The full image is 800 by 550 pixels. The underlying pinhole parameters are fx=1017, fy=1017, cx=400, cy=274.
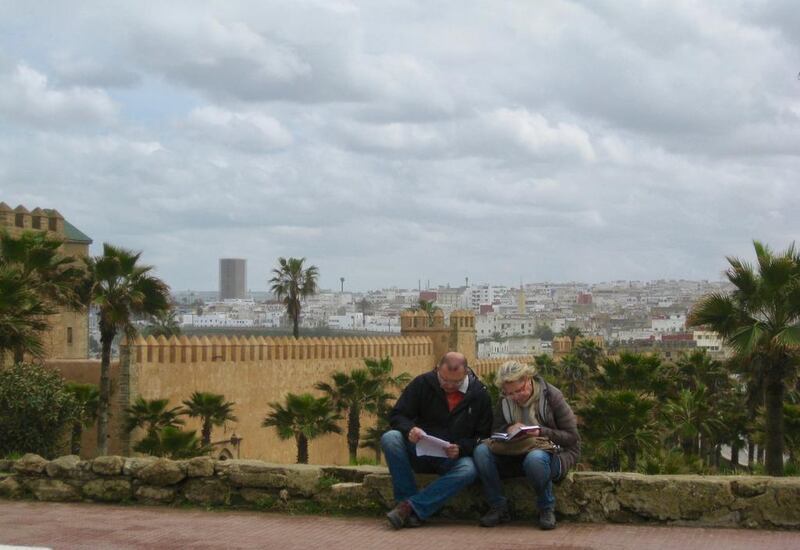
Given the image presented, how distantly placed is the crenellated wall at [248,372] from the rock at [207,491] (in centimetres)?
1461

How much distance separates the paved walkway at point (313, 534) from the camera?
19.2 ft

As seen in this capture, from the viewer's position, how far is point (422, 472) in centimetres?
677

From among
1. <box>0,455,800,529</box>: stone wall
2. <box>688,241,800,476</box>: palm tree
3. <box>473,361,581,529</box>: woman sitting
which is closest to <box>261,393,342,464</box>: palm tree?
<box>688,241,800,476</box>: palm tree

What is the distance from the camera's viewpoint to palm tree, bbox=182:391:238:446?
21.9 metres

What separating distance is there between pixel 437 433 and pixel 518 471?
23.2 inches

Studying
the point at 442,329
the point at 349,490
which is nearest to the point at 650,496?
the point at 349,490

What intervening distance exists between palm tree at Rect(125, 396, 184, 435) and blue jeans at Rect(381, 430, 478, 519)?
15.2 metres

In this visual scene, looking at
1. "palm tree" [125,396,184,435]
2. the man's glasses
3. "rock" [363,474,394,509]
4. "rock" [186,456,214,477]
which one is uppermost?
the man's glasses

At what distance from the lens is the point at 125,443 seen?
21.2 meters

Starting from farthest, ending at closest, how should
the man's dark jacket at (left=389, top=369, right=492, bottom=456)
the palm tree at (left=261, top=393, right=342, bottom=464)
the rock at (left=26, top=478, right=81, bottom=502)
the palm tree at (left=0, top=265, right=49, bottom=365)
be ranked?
the palm tree at (left=261, top=393, right=342, bottom=464)
the palm tree at (left=0, top=265, right=49, bottom=365)
the rock at (left=26, top=478, right=81, bottom=502)
the man's dark jacket at (left=389, top=369, right=492, bottom=456)

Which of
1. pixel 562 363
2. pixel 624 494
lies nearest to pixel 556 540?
pixel 624 494

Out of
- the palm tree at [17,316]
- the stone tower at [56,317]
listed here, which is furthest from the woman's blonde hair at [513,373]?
the stone tower at [56,317]

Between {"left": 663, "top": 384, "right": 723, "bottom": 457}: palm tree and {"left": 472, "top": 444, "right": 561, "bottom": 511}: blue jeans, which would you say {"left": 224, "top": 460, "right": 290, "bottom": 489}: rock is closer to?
{"left": 472, "top": 444, "right": 561, "bottom": 511}: blue jeans

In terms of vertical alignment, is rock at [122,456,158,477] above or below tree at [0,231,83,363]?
below
